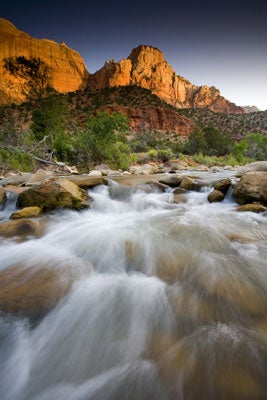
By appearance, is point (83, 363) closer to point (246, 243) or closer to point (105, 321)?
point (105, 321)

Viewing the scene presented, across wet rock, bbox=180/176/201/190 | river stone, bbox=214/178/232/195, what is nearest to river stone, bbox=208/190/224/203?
river stone, bbox=214/178/232/195

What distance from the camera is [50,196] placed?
4613 millimetres

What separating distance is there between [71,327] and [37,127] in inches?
847

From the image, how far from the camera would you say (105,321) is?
6.01ft

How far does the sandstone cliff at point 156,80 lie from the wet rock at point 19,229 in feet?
295

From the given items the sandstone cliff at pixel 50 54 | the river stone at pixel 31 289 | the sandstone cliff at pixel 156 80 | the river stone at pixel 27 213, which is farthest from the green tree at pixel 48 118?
the sandstone cliff at pixel 156 80

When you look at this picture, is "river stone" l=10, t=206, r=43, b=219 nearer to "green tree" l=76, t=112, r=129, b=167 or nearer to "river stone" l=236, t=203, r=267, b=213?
"river stone" l=236, t=203, r=267, b=213

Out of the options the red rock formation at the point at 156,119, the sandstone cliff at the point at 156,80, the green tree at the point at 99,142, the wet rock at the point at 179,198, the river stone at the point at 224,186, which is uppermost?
the sandstone cliff at the point at 156,80

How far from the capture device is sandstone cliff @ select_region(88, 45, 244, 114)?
83062mm

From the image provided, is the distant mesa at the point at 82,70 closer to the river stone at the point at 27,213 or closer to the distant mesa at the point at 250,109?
the river stone at the point at 27,213

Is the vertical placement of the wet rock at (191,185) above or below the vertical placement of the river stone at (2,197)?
above

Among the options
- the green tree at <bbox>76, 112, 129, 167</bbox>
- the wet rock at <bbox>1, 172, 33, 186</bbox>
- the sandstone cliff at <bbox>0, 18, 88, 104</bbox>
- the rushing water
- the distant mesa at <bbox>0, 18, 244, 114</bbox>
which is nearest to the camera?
the rushing water

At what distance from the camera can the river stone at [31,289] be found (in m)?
1.76

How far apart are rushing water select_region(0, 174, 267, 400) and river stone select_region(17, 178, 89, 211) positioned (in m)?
1.27
